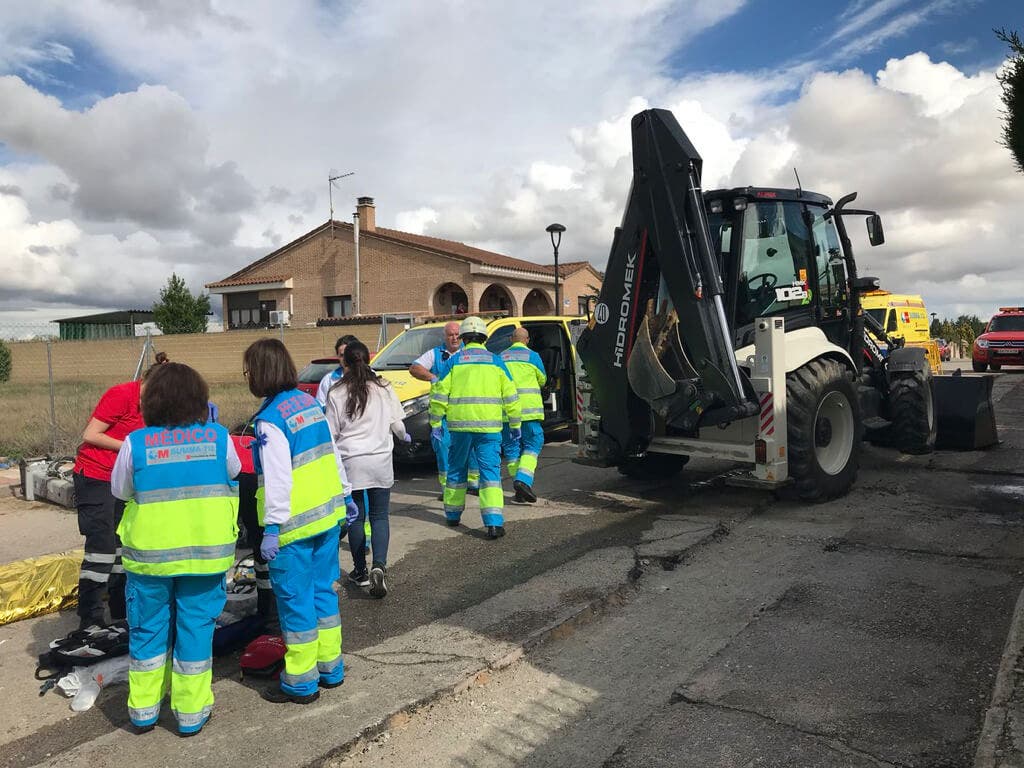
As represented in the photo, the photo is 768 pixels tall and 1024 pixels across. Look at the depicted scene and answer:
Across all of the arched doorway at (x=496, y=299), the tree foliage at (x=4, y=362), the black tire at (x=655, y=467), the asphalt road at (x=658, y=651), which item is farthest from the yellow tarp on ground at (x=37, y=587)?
the tree foliage at (x=4, y=362)

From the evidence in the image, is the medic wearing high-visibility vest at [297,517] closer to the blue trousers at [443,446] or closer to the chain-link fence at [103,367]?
the blue trousers at [443,446]

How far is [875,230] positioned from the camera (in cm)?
773

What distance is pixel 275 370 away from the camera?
367cm

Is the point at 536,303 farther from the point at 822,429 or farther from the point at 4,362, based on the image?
the point at 822,429

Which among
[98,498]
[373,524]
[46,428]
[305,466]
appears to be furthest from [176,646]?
[46,428]

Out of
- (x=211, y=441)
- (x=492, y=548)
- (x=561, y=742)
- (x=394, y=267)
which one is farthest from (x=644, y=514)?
(x=394, y=267)

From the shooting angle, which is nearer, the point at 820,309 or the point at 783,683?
the point at 783,683

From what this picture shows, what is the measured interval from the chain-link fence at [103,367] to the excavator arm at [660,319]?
7.42 m

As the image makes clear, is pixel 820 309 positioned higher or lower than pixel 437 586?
higher

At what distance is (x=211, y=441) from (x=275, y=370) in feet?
1.58

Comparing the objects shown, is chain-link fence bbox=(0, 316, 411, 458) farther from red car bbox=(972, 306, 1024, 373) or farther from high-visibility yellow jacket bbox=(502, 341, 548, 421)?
red car bbox=(972, 306, 1024, 373)

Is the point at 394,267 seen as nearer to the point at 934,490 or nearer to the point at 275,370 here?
the point at 934,490

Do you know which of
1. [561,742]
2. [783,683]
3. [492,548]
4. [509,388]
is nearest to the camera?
[561,742]

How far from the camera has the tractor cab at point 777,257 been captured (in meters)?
7.05
